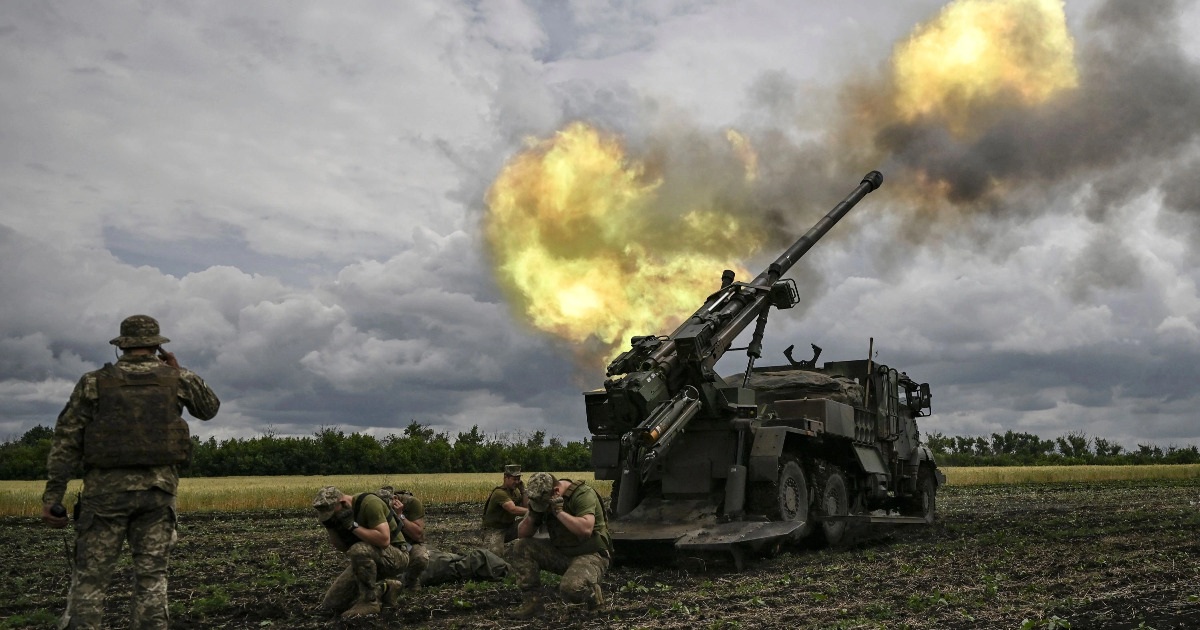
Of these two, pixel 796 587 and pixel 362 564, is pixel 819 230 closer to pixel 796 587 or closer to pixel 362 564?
pixel 796 587

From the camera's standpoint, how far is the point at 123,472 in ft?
25.1

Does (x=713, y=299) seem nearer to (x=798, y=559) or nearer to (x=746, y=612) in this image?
(x=798, y=559)

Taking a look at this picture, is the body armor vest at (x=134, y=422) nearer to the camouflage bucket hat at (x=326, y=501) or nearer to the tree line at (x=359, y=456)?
the camouflage bucket hat at (x=326, y=501)

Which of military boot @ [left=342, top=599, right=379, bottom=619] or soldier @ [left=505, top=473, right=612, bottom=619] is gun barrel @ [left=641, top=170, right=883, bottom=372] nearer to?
soldier @ [left=505, top=473, right=612, bottom=619]

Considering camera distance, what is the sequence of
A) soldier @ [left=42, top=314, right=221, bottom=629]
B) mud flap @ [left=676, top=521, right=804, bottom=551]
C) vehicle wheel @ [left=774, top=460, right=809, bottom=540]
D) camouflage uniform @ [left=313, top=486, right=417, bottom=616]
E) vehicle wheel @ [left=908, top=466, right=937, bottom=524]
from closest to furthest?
1. soldier @ [left=42, top=314, right=221, bottom=629]
2. camouflage uniform @ [left=313, top=486, right=417, bottom=616]
3. mud flap @ [left=676, top=521, right=804, bottom=551]
4. vehicle wheel @ [left=774, top=460, right=809, bottom=540]
5. vehicle wheel @ [left=908, top=466, right=937, bottom=524]

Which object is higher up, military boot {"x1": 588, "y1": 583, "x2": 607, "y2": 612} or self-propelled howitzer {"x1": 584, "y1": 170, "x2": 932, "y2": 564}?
self-propelled howitzer {"x1": 584, "y1": 170, "x2": 932, "y2": 564}

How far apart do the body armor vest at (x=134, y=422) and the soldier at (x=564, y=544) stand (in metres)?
3.23

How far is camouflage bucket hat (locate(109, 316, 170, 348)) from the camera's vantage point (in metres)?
7.88

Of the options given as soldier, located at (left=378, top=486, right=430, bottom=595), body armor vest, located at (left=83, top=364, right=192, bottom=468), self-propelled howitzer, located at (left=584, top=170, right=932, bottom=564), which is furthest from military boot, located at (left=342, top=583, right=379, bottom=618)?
self-propelled howitzer, located at (left=584, top=170, right=932, bottom=564)

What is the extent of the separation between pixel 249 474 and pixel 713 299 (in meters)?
48.6

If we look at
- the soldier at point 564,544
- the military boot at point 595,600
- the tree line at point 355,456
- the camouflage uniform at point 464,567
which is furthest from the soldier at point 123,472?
the tree line at point 355,456

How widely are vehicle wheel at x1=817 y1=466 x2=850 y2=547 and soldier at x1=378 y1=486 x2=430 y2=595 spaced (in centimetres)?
650

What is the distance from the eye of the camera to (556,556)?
10.5 metres

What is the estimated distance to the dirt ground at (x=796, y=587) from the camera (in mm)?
8930
